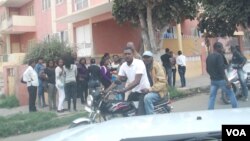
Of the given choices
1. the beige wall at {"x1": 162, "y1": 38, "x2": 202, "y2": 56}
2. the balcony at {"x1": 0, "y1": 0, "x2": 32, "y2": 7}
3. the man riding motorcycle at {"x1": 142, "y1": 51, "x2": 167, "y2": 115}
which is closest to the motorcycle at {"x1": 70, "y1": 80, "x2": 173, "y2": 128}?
the man riding motorcycle at {"x1": 142, "y1": 51, "x2": 167, "y2": 115}

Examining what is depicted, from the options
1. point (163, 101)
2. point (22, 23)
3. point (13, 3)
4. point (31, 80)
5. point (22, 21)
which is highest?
point (13, 3)

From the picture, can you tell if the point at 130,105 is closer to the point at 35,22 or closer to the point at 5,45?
the point at 35,22

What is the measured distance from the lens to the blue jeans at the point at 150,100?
6.66 meters

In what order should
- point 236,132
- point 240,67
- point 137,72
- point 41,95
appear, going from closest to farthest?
point 236,132
point 137,72
point 240,67
point 41,95

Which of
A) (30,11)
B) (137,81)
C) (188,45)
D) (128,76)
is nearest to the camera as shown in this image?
(137,81)

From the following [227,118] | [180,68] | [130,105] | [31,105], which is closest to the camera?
[227,118]

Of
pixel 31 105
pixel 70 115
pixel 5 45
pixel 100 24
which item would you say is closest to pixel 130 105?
pixel 70 115

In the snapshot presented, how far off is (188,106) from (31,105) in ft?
16.0

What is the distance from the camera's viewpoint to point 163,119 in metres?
2.79

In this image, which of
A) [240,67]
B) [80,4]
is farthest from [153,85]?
[80,4]

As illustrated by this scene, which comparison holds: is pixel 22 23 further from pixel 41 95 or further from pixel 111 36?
pixel 41 95

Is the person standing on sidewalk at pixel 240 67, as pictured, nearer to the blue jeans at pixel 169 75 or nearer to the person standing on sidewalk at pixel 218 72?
the person standing on sidewalk at pixel 218 72

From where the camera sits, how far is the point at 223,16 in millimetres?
14195

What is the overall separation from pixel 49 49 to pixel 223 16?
25.8 feet
